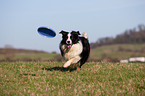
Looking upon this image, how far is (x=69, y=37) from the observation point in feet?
30.5

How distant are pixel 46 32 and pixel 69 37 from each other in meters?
1.30

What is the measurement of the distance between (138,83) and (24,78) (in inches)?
187

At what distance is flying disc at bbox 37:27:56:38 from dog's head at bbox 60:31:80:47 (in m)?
0.49

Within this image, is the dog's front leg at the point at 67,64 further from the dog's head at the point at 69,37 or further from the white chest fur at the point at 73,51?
the dog's head at the point at 69,37

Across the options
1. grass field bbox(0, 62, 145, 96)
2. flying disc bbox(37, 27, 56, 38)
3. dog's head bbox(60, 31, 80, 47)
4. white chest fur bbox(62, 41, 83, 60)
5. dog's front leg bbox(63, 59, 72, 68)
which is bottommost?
grass field bbox(0, 62, 145, 96)

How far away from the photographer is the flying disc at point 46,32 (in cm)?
965

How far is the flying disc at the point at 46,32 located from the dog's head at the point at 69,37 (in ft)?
1.61

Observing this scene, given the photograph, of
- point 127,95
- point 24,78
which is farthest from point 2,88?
point 127,95

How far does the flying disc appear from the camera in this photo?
9648 millimetres

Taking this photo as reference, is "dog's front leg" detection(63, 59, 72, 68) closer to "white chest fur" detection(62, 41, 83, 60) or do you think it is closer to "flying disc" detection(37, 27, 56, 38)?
"white chest fur" detection(62, 41, 83, 60)

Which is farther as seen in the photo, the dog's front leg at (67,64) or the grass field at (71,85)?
the dog's front leg at (67,64)

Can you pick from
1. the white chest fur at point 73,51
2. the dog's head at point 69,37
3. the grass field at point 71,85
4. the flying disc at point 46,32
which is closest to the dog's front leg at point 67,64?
the white chest fur at point 73,51

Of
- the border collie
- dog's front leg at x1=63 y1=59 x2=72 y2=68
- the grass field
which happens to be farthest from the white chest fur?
the grass field

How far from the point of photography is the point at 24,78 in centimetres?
938
